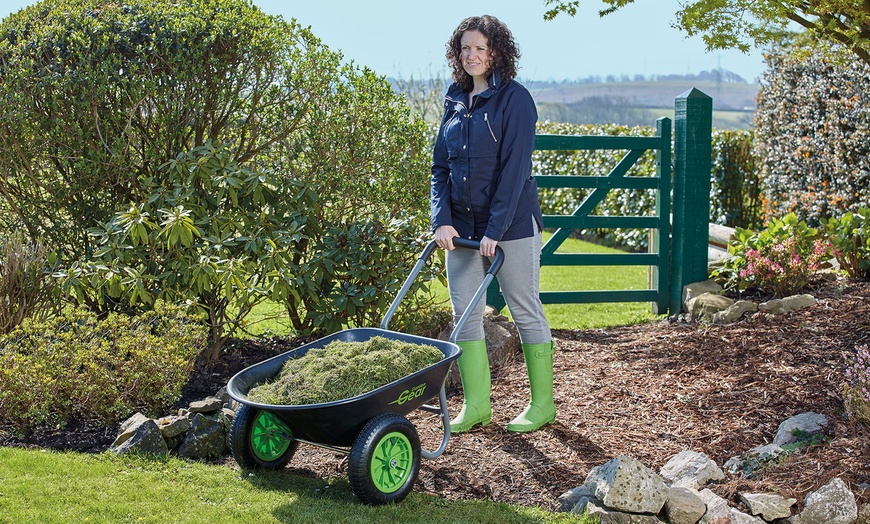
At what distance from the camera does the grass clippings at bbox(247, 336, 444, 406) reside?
3645 millimetres

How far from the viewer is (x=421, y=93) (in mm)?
17281

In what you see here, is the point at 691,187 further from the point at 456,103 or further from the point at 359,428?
the point at 359,428

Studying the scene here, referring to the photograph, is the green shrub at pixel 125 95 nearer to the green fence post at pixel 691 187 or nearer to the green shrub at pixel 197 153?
the green shrub at pixel 197 153

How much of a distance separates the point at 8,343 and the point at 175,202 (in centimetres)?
125

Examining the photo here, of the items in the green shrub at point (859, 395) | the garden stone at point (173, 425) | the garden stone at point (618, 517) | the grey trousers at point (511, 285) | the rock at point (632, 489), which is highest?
the grey trousers at point (511, 285)

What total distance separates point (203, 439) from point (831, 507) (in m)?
2.71

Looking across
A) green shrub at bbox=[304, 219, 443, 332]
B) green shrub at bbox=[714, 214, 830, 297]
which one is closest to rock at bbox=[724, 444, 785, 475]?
green shrub at bbox=[304, 219, 443, 332]

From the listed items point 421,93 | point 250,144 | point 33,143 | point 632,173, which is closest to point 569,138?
point 250,144

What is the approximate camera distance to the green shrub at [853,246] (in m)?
7.05

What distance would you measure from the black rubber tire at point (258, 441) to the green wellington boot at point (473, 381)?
3.03 ft

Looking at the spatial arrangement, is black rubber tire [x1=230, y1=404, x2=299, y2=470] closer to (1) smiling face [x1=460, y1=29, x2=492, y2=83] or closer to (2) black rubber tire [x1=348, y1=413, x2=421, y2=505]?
(2) black rubber tire [x1=348, y1=413, x2=421, y2=505]

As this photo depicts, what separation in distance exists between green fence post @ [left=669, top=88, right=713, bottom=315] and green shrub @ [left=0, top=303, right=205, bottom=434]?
402cm

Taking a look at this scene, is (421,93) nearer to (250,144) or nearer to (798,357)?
(250,144)

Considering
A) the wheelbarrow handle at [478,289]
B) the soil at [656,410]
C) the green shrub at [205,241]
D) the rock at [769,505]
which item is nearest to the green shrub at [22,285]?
the green shrub at [205,241]
